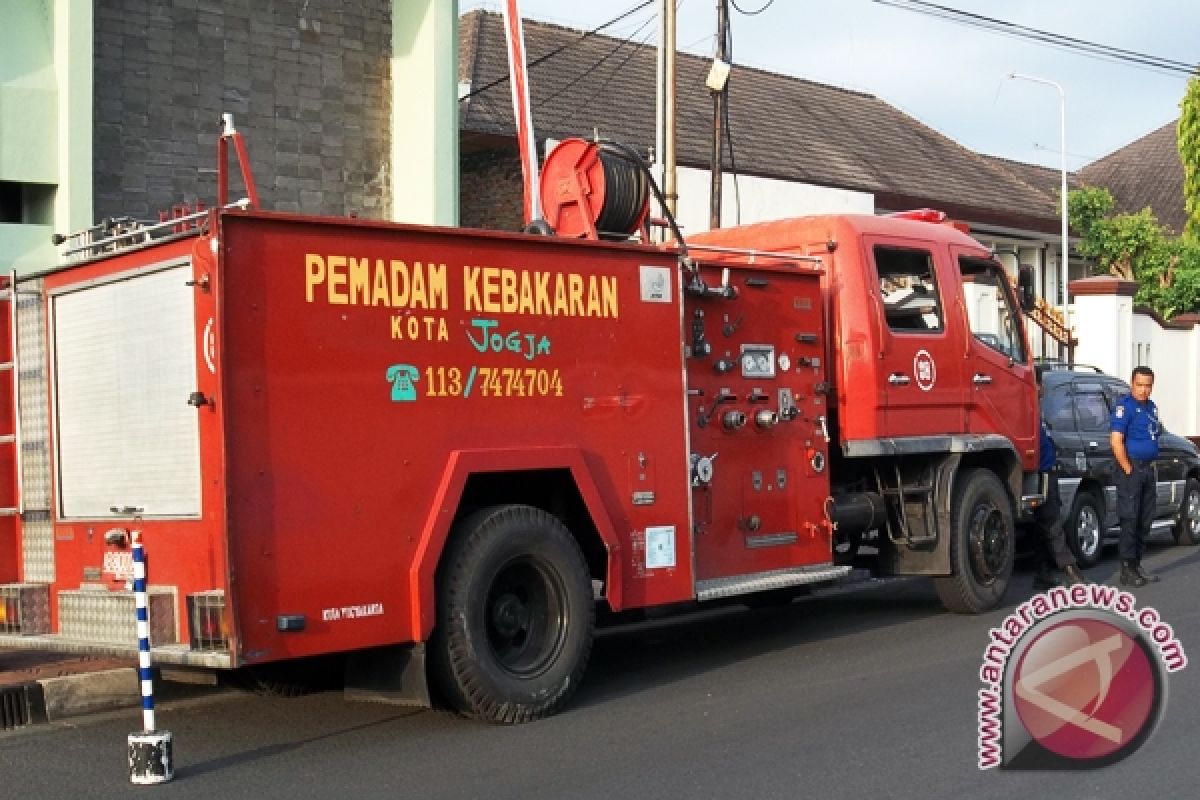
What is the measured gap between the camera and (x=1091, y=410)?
571 inches

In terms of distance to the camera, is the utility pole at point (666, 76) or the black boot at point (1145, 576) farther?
the utility pole at point (666, 76)

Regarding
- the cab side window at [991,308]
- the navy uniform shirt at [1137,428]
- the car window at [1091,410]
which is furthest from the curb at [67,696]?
the car window at [1091,410]

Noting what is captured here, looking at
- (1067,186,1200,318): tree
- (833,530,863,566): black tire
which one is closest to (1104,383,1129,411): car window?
(833,530,863,566): black tire

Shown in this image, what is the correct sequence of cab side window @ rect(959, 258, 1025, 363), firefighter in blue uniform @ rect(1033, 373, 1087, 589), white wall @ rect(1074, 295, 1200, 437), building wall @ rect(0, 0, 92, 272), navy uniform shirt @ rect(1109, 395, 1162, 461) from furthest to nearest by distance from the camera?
1. white wall @ rect(1074, 295, 1200, 437)
2. building wall @ rect(0, 0, 92, 272)
3. navy uniform shirt @ rect(1109, 395, 1162, 461)
4. firefighter in blue uniform @ rect(1033, 373, 1087, 589)
5. cab side window @ rect(959, 258, 1025, 363)

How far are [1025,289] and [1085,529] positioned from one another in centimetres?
358

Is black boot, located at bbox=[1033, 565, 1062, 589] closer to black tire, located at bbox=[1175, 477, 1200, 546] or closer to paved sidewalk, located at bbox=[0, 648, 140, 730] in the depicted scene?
black tire, located at bbox=[1175, 477, 1200, 546]

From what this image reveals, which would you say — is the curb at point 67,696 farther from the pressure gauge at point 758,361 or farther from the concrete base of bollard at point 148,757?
the pressure gauge at point 758,361

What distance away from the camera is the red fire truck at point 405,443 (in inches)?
266

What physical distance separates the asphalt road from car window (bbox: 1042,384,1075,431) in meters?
4.49

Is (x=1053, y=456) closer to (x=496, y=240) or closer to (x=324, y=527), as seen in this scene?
(x=496, y=240)

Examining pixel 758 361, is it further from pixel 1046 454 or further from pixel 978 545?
pixel 1046 454

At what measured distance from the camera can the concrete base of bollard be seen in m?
6.44

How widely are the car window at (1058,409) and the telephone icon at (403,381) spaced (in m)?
8.52

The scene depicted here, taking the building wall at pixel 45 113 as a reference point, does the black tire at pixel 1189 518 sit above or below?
below
